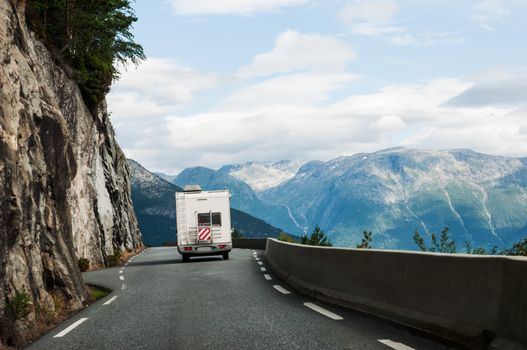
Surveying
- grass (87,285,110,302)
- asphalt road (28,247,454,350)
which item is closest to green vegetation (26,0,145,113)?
grass (87,285,110,302)

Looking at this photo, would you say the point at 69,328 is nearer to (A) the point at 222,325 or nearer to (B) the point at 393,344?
(A) the point at 222,325

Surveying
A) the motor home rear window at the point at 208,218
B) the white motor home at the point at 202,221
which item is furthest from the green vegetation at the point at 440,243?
the motor home rear window at the point at 208,218

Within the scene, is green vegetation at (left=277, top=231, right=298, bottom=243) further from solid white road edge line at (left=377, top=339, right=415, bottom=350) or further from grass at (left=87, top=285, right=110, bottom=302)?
solid white road edge line at (left=377, top=339, right=415, bottom=350)

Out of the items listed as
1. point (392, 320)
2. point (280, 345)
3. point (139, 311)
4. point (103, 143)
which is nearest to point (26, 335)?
point (139, 311)

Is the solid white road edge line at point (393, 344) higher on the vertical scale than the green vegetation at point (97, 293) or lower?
higher

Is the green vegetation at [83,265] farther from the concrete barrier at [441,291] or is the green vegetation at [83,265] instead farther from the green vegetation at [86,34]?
the concrete barrier at [441,291]

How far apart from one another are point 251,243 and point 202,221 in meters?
17.8

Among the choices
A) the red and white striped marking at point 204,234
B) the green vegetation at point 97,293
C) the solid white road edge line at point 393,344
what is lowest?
the green vegetation at point 97,293

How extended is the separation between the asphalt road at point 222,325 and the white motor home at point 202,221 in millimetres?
11566

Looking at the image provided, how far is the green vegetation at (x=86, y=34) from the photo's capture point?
1266 inches

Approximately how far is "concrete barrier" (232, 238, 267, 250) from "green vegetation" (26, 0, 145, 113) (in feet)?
44.1

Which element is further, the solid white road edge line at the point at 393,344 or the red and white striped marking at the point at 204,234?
the red and white striped marking at the point at 204,234

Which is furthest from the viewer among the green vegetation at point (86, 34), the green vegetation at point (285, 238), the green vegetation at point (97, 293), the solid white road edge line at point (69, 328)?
the green vegetation at point (285, 238)

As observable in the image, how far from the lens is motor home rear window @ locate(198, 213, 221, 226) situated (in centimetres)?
2689
